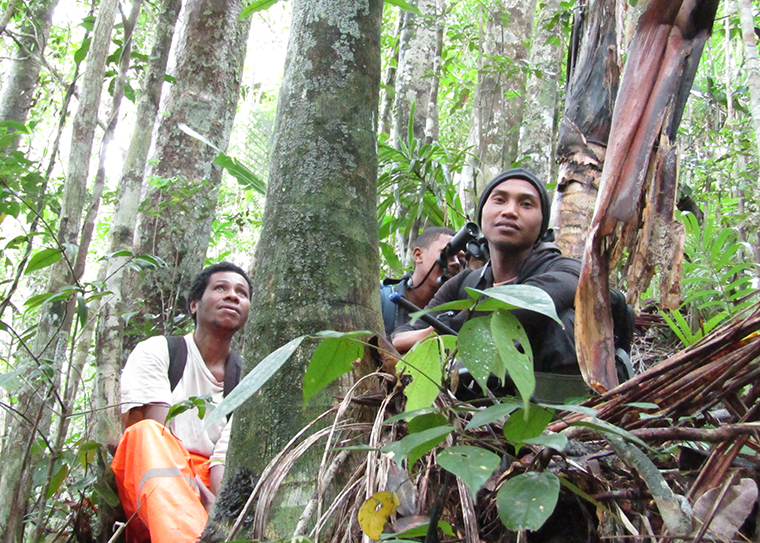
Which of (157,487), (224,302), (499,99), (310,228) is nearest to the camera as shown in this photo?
(310,228)

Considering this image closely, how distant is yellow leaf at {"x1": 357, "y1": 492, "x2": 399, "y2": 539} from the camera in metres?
1.01

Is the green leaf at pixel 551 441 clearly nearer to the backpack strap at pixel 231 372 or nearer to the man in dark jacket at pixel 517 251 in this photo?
the man in dark jacket at pixel 517 251

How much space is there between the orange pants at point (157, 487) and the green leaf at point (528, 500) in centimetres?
178

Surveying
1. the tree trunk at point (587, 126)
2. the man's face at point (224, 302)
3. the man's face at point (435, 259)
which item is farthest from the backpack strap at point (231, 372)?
the tree trunk at point (587, 126)

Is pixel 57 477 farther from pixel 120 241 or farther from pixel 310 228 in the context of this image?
pixel 310 228

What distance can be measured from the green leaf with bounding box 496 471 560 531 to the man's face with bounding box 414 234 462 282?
10.6 feet

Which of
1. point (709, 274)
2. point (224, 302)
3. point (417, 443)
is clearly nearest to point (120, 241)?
point (224, 302)

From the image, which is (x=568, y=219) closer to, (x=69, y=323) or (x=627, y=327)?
(x=627, y=327)

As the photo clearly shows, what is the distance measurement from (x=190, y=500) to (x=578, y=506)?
1.85m

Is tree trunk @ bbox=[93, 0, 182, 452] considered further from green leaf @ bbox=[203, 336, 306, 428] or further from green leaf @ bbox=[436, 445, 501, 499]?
green leaf @ bbox=[436, 445, 501, 499]

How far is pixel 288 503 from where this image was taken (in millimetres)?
1295

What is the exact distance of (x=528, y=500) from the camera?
897 mm

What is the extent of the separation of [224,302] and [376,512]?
9.43 feet

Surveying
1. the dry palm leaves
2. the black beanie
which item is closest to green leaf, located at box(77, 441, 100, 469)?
the dry palm leaves
